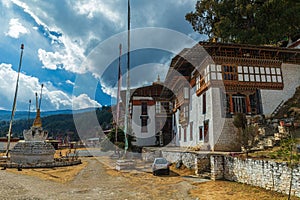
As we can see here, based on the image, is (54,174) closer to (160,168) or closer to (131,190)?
(160,168)

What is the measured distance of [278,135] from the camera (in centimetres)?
1653

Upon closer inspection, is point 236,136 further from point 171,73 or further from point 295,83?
point 171,73

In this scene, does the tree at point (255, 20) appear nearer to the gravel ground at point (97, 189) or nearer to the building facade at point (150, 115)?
the building facade at point (150, 115)

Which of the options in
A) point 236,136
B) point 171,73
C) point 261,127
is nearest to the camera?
point 261,127

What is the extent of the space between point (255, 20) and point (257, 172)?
26622 mm

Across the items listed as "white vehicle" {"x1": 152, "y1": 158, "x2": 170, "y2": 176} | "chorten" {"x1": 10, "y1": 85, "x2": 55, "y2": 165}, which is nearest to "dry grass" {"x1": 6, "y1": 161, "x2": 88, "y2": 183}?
"chorten" {"x1": 10, "y1": 85, "x2": 55, "y2": 165}

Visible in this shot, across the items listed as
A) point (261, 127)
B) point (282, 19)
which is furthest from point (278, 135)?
point (282, 19)

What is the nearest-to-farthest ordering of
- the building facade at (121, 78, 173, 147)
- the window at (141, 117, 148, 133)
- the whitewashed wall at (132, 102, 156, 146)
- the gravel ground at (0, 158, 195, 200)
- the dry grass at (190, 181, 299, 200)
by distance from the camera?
the dry grass at (190, 181, 299, 200), the gravel ground at (0, 158, 195, 200), the building facade at (121, 78, 173, 147), the whitewashed wall at (132, 102, 156, 146), the window at (141, 117, 148, 133)

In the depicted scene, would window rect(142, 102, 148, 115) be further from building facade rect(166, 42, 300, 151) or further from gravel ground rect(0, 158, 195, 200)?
gravel ground rect(0, 158, 195, 200)

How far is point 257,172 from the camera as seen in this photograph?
420 inches

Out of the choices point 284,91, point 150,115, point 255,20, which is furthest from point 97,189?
point 255,20

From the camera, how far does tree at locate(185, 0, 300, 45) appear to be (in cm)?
2902

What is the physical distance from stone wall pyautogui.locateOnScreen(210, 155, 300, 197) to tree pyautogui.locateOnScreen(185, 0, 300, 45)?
75.2ft

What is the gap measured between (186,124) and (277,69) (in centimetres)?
1184
